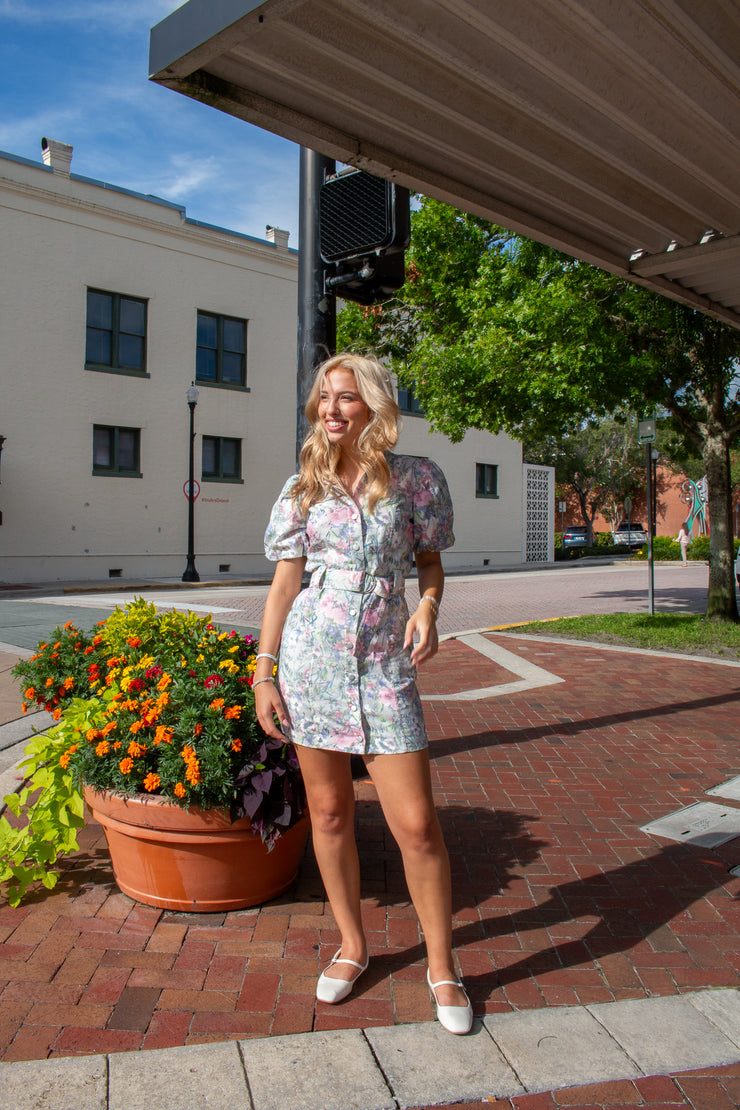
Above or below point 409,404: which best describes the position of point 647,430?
below

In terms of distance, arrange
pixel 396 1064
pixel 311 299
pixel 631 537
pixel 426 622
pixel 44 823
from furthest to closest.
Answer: pixel 631 537, pixel 311 299, pixel 44 823, pixel 426 622, pixel 396 1064

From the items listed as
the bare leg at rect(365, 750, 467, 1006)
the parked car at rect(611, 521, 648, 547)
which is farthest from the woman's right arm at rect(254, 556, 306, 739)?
the parked car at rect(611, 521, 648, 547)

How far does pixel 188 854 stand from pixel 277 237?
2374cm

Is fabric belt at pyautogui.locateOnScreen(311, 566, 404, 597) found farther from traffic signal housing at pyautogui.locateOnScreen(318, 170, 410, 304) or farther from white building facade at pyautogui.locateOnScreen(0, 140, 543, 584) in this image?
white building facade at pyautogui.locateOnScreen(0, 140, 543, 584)

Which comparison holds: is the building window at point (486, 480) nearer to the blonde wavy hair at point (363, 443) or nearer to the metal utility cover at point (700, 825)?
the metal utility cover at point (700, 825)

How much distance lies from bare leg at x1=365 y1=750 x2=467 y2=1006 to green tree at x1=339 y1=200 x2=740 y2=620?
827 cm

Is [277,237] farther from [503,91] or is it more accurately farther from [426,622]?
[426,622]

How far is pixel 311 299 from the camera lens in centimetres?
404

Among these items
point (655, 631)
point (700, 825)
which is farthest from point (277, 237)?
point (700, 825)

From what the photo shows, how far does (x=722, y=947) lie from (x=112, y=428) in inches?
802

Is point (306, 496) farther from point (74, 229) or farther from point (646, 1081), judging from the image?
point (74, 229)

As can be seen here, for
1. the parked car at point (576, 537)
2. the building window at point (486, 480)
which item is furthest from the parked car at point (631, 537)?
the building window at point (486, 480)

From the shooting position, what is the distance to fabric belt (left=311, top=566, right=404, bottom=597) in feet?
8.05

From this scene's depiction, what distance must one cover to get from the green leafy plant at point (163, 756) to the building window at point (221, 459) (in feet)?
65.4
